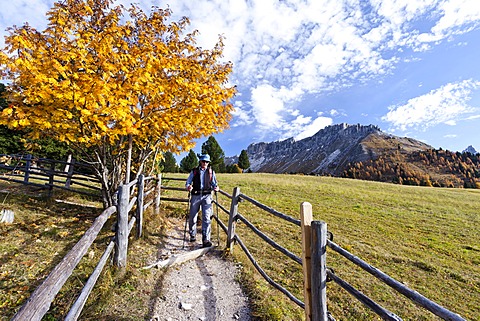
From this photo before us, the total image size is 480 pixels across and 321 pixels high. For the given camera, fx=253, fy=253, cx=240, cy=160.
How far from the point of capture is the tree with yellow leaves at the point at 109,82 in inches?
204

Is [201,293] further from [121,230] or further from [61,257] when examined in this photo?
[61,257]

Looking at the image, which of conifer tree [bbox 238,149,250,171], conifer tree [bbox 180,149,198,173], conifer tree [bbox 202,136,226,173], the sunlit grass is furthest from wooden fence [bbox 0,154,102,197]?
conifer tree [bbox 238,149,250,171]

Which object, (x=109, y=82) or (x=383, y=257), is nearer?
(x=109, y=82)

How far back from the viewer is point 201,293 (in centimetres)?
477

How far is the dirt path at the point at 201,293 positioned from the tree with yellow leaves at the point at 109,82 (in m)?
3.53

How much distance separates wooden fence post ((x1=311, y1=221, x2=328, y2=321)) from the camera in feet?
10.4

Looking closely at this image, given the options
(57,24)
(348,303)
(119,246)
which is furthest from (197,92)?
(348,303)

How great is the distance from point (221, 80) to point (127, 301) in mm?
6301

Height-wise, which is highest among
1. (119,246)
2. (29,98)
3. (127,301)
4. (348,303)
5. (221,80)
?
(221,80)

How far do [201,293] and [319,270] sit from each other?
8.56 feet

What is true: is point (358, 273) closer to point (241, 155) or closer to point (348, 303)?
point (348, 303)

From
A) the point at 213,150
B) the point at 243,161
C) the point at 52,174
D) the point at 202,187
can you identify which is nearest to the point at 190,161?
the point at 213,150

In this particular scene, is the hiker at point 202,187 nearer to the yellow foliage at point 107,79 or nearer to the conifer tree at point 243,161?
the yellow foliage at point 107,79

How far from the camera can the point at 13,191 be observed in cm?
1144
